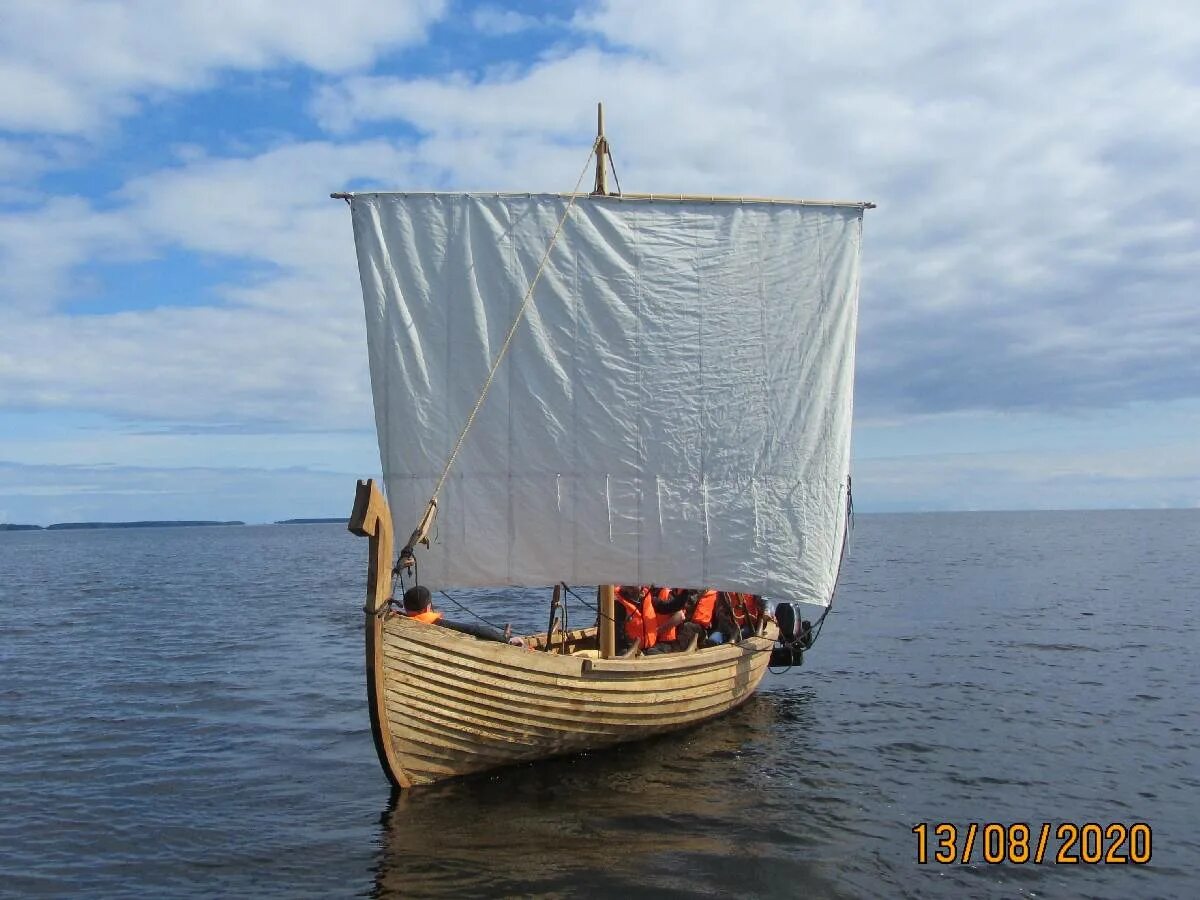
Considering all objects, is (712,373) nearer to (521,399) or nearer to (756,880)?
(521,399)

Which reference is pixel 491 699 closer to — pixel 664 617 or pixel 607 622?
pixel 607 622

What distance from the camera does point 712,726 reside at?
15.5 m

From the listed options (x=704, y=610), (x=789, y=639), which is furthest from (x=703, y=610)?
(x=789, y=639)

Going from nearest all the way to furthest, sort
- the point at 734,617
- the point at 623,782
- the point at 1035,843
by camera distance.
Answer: the point at 1035,843 < the point at 623,782 < the point at 734,617

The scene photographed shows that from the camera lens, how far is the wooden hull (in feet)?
34.4

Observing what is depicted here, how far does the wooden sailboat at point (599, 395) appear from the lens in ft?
43.5

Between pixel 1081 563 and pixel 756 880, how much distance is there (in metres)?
53.8

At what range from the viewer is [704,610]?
51.0 ft

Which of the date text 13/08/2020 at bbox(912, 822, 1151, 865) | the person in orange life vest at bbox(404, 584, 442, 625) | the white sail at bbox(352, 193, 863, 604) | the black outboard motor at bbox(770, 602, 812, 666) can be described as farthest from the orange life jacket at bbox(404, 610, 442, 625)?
the black outboard motor at bbox(770, 602, 812, 666)

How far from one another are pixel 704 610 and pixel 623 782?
156 inches

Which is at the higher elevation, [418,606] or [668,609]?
[418,606]

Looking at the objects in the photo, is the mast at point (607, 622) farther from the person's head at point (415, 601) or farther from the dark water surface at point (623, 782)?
the person's head at point (415, 601)

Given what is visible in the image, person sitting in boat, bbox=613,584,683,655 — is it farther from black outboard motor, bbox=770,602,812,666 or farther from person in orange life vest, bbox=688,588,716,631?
black outboard motor, bbox=770,602,812,666

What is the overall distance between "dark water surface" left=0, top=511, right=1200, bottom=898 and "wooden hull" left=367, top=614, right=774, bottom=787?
1.44ft
